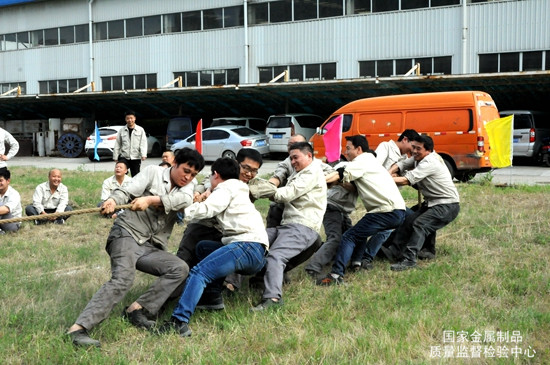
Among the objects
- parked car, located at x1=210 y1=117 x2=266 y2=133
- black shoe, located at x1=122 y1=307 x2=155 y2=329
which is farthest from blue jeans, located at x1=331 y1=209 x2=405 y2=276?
parked car, located at x1=210 y1=117 x2=266 y2=133

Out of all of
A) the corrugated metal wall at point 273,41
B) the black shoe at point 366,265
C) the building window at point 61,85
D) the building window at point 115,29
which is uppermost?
the building window at point 115,29

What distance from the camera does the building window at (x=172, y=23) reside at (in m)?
28.5

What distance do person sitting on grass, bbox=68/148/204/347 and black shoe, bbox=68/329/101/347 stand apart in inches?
1.4

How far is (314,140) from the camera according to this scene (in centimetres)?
1784

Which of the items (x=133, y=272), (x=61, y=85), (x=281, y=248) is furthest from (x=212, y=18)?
(x=133, y=272)

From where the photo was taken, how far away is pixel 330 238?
6.55 m

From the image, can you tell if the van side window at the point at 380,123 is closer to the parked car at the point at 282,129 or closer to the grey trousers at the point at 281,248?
the parked car at the point at 282,129

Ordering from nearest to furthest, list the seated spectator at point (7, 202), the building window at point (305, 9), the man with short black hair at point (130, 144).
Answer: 1. the seated spectator at point (7, 202)
2. the man with short black hair at point (130, 144)
3. the building window at point (305, 9)

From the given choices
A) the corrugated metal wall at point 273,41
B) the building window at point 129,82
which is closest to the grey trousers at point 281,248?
the corrugated metal wall at point 273,41

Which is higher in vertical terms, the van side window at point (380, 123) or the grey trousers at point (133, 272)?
the van side window at point (380, 123)

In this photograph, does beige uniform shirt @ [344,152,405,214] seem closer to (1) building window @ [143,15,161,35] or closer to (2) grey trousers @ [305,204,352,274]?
(2) grey trousers @ [305,204,352,274]

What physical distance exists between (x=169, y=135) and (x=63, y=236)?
55.7ft

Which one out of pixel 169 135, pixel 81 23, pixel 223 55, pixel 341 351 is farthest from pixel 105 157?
pixel 341 351

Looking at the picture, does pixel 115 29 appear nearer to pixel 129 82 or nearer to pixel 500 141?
pixel 129 82
